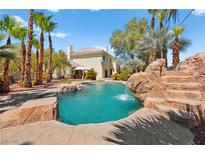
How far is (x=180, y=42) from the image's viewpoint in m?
9.70

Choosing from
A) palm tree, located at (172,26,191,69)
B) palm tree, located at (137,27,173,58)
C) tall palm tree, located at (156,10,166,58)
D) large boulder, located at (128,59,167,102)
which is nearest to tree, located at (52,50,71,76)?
palm tree, located at (137,27,173,58)

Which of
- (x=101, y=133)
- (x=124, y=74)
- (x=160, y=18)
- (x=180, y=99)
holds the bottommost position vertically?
(x=101, y=133)

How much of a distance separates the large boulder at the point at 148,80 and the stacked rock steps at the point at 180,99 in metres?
0.27

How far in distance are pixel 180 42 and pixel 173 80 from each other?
3.50m

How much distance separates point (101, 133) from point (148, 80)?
4518mm

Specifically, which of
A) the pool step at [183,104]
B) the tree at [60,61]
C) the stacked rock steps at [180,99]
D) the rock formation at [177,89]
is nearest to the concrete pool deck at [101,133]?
the stacked rock steps at [180,99]

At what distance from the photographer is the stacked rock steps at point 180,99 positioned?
5.12 m

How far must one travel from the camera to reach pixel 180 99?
6004 mm

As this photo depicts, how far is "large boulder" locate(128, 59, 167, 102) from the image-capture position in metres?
7.61

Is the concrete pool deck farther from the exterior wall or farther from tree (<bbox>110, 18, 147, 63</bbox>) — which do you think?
the exterior wall

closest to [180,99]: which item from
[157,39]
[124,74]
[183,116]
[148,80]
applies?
[183,116]

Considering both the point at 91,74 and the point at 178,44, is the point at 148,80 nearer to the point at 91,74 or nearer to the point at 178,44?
the point at 178,44
